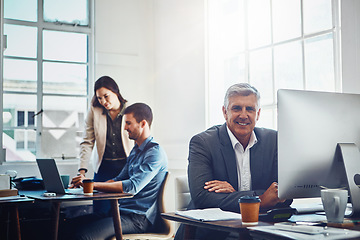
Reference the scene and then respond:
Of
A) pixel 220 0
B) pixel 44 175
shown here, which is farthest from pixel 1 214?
pixel 220 0

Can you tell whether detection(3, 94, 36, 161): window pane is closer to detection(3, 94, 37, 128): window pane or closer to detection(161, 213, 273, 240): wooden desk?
detection(3, 94, 37, 128): window pane

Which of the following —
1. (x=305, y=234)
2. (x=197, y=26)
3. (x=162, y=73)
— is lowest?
(x=305, y=234)

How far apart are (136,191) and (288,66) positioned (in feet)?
5.09

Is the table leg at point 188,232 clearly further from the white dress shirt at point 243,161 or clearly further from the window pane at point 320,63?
the window pane at point 320,63

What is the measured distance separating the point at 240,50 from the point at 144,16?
1.62 meters

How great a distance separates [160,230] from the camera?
347cm

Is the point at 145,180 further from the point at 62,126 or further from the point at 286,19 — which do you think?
the point at 62,126

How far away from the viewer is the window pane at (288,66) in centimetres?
363

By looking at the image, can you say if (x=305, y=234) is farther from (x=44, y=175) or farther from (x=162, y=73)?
(x=162, y=73)

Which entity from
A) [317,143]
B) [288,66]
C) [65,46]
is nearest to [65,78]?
[65,46]

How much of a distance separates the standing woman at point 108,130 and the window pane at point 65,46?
2.93ft

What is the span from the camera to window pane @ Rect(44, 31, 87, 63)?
5.10 m

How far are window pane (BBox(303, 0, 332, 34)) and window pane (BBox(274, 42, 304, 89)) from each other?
7.4 inches

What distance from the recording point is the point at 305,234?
1.46m
